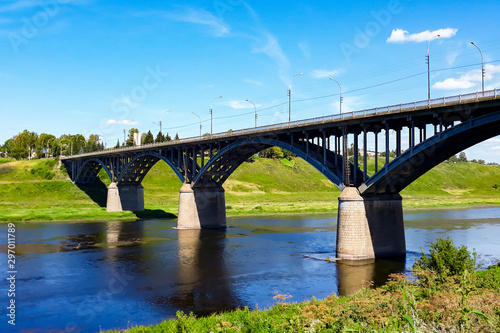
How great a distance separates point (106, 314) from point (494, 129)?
30.5 m

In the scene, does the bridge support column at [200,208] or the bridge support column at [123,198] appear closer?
the bridge support column at [200,208]

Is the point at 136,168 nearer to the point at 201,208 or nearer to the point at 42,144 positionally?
the point at 201,208

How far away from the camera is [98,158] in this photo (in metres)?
104

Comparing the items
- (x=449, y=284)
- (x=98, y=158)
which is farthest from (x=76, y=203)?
(x=449, y=284)

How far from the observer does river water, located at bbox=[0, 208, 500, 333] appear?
26.7 m

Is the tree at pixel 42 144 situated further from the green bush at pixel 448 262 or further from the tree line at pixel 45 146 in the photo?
the green bush at pixel 448 262

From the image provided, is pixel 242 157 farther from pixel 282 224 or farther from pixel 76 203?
pixel 76 203

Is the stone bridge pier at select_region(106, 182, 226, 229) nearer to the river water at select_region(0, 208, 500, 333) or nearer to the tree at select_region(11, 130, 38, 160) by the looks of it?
the river water at select_region(0, 208, 500, 333)

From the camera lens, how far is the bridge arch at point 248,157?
45806mm
